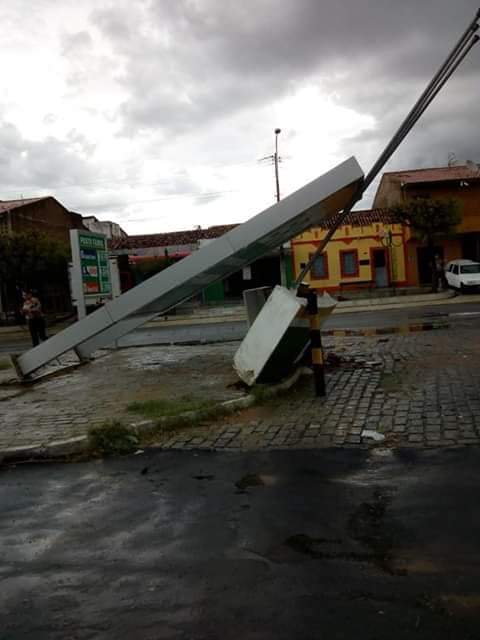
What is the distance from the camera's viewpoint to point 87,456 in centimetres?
584

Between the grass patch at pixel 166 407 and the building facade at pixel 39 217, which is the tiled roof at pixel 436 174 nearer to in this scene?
the building facade at pixel 39 217

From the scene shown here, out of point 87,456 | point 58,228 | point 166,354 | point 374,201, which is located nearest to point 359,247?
Answer: point 374,201

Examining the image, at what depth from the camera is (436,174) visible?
40562mm

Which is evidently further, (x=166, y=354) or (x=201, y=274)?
(x=166, y=354)

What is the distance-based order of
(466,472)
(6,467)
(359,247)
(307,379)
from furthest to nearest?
(359,247)
(307,379)
(6,467)
(466,472)

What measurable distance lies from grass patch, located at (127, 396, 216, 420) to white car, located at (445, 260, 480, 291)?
24.7 m

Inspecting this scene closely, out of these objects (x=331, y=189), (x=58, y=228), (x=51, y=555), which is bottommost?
(x=51, y=555)

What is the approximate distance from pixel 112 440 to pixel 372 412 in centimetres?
277

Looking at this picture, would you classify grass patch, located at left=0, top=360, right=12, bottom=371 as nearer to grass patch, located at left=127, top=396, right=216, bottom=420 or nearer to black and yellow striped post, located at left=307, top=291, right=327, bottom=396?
grass patch, located at left=127, top=396, right=216, bottom=420

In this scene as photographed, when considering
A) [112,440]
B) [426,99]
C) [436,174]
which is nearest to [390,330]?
[426,99]

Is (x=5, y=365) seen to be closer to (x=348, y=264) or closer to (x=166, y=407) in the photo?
(x=166, y=407)

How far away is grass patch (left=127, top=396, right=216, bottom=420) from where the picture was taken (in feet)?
22.3

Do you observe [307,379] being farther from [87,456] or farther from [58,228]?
[58,228]

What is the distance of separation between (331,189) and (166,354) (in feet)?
18.5
